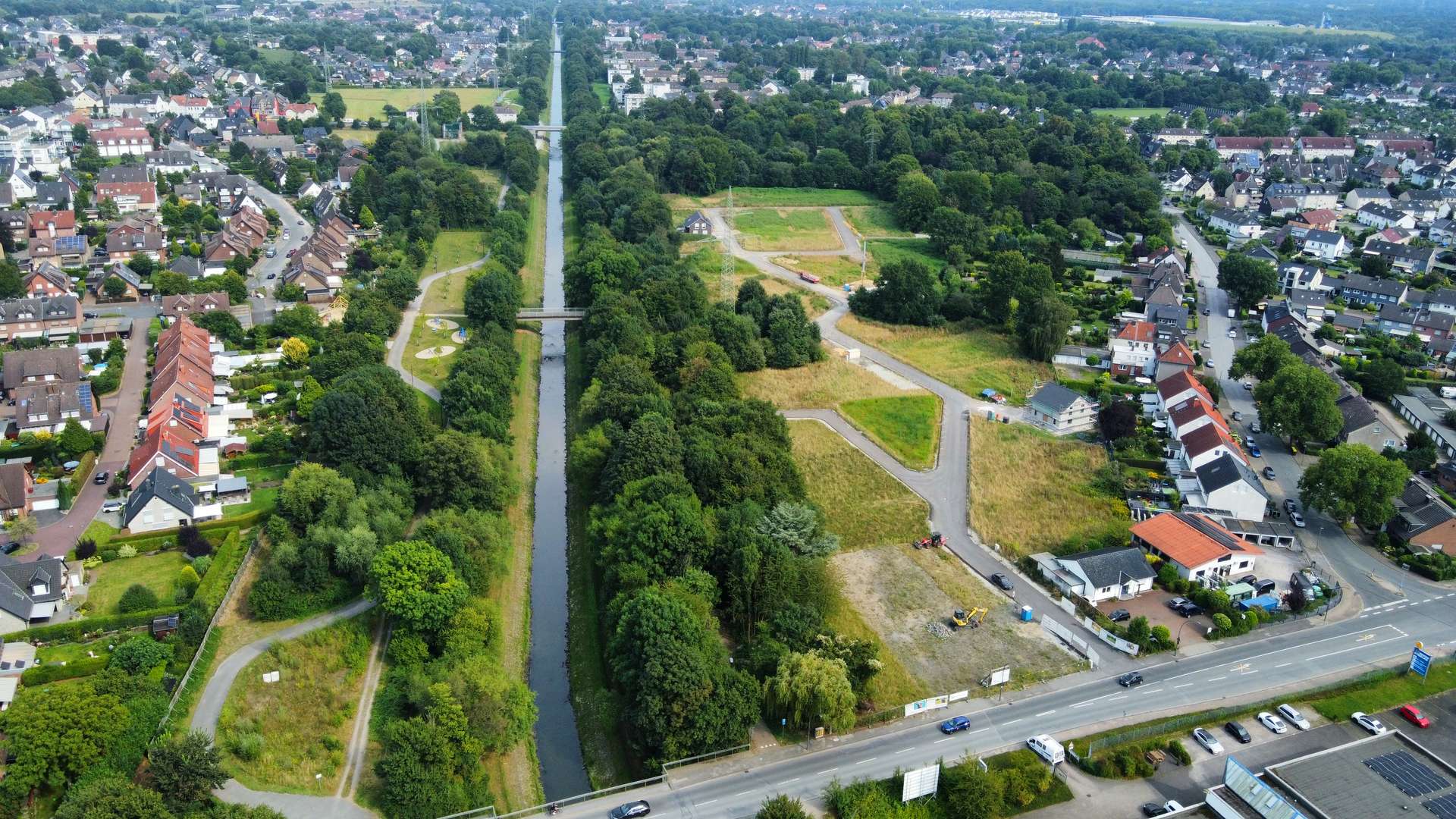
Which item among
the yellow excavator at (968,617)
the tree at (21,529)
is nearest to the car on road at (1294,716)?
the yellow excavator at (968,617)

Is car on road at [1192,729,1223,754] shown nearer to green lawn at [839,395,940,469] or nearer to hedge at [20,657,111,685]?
green lawn at [839,395,940,469]

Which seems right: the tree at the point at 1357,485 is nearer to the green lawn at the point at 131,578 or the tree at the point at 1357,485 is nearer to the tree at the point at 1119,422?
the tree at the point at 1119,422

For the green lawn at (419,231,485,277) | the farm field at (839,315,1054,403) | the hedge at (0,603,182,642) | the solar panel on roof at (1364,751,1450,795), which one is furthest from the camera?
the green lawn at (419,231,485,277)

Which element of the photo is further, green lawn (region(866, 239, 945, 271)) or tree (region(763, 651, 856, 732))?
green lawn (region(866, 239, 945, 271))

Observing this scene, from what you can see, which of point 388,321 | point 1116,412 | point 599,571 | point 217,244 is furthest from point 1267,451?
point 217,244

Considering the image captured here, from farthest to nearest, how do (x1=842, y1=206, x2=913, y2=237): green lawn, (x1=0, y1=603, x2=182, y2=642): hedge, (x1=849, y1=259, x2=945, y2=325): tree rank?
1. (x1=842, y1=206, x2=913, y2=237): green lawn
2. (x1=849, y1=259, x2=945, y2=325): tree
3. (x1=0, y1=603, x2=182, y2=642): hedge

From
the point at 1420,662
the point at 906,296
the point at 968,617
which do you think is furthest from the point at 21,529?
the point at 1420,662

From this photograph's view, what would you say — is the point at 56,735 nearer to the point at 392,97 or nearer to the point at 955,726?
the point at 955,726

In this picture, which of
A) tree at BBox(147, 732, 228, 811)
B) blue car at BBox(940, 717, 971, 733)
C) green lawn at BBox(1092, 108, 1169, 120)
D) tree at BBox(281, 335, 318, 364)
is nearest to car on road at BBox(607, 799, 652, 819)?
blue car at BBox(940, 717, 971, 733)
